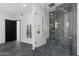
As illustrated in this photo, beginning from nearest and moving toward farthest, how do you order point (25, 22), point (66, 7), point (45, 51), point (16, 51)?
1. point (66, 7)
2. point (45, 51)
3. point (16, 51)
4. point (25, 22)

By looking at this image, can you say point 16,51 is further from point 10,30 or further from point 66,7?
point 66,7

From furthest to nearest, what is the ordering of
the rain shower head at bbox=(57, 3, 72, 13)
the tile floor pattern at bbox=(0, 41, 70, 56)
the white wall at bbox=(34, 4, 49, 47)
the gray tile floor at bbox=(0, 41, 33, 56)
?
the white wall at bbox=(34, 4, 49, 47), the gray tile floor at bbox=(0, 41, 33, 56), the tile floor pattern at bbox=(0, 41, 70, 56), the rain shower head at bbox=(57, 3, 72, 13)

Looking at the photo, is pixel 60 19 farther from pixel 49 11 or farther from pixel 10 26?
pixel 10 26

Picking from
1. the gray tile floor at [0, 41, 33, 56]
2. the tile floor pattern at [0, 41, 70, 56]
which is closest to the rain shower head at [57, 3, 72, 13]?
the tile floor pattern at [0, 41, 70, 56]

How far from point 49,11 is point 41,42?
4.65 feet

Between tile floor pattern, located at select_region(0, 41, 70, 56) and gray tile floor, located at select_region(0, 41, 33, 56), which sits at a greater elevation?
tile floor pattern, located at select_region(0, 41, 70, 56)

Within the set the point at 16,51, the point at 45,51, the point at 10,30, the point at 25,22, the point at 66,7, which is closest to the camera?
the point at 66,7

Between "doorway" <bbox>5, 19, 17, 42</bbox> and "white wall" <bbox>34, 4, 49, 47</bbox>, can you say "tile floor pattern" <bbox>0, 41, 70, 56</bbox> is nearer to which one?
"white wall" <bbox>34, 4, 49, 47</bbox>

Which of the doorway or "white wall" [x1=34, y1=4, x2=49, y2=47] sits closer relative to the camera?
"white wall" [x1=34, y1=4, x2=49, y2=47]

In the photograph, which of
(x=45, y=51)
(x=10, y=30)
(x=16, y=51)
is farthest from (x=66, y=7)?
(x=10, y=30)

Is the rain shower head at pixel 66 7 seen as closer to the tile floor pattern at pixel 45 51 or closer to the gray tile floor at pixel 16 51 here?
the tile floor pattern at pixel 45 51

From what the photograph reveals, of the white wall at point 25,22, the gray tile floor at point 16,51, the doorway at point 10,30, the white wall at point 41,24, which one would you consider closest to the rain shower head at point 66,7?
the white wall at point 41,24

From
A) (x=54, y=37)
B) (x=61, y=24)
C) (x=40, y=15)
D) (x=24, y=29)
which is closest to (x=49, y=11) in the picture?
(x=40, y=15)

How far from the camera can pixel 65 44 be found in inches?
90.4
